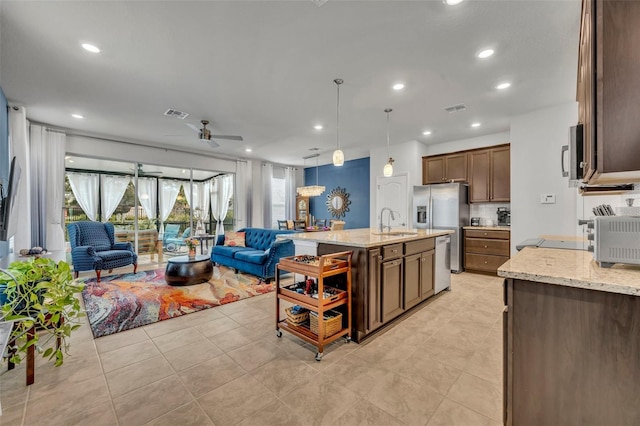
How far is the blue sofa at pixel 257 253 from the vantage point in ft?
14.4

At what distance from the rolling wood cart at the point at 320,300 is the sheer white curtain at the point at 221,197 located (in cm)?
545

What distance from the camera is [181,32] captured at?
91.9 inches

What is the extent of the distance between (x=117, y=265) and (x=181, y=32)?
4.20 m

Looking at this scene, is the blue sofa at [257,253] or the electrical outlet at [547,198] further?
the blue sofa at [257,253]

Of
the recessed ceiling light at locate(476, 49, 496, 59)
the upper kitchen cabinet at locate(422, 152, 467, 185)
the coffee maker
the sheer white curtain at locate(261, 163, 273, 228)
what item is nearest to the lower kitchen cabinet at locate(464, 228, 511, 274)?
the coffee maker

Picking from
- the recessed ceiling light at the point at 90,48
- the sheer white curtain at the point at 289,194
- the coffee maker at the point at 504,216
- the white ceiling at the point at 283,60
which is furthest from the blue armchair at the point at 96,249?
the coffee maker at the point at 504,216

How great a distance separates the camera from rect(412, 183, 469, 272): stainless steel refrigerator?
511 centimetres

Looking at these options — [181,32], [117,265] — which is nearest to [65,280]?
[181,32]

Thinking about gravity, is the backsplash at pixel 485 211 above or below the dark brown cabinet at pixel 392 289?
above

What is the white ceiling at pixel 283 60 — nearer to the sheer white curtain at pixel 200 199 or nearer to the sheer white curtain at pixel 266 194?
the sheer white curtain at pixel 200 199

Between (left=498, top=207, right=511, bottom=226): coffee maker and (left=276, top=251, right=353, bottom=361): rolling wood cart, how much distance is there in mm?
4159

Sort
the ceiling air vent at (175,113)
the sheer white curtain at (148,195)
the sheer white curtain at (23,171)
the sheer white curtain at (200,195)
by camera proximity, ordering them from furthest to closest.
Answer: the sheer white curtain at (200,195), the sheer white curtain at (148,195), the ceiling air vent at (175,113), the sheer white curtain at (23,171)

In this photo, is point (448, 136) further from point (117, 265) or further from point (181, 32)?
point (117, 265)

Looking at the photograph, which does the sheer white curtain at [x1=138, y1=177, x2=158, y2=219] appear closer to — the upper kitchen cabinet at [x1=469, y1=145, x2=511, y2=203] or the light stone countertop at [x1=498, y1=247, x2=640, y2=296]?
the light stone countertop at [x1=498, y1=247, x2=640, y2=296]
